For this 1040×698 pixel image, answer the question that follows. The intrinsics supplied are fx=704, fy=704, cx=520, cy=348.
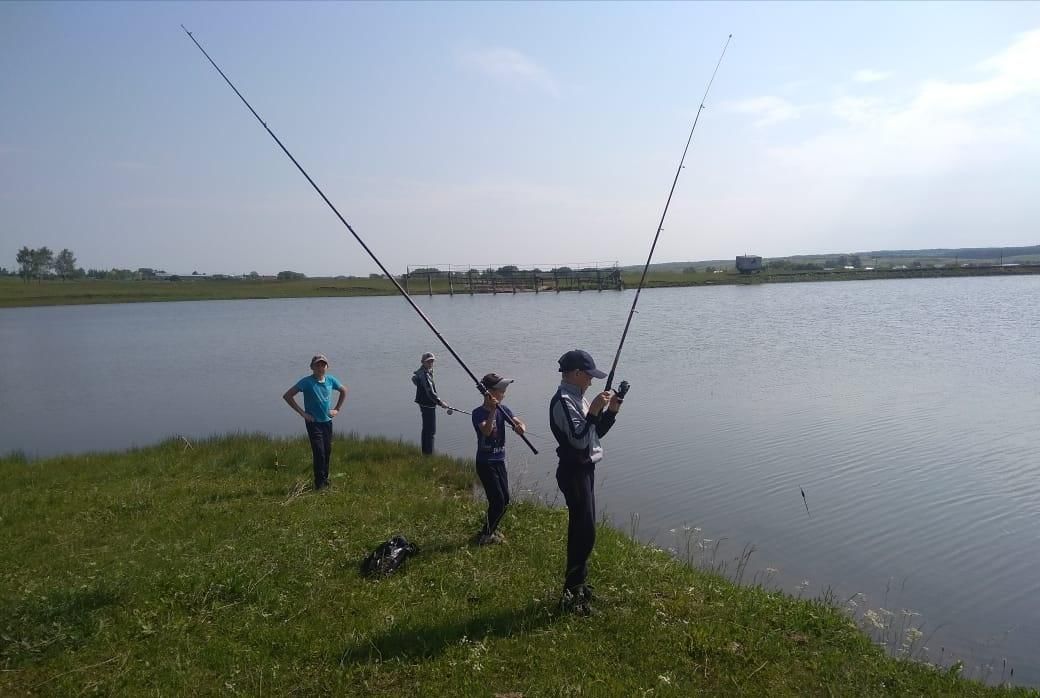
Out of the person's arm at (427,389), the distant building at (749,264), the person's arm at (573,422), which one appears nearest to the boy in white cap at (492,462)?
the person's arm at (573,422)

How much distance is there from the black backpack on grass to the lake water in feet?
12.3

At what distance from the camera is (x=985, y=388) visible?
17797mm

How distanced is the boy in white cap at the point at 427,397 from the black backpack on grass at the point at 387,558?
16.8 ft

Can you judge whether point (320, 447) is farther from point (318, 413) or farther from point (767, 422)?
point (767, 422)

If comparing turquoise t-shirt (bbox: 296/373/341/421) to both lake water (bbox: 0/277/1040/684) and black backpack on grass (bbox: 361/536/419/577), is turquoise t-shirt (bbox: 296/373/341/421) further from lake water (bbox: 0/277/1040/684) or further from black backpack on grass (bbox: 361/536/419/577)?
black backpack on grass (bbox: 361/536/419/577)

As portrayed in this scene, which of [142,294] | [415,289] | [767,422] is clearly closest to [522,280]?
[415,289]

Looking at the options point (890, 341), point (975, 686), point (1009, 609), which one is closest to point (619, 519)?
point (1009, 609)

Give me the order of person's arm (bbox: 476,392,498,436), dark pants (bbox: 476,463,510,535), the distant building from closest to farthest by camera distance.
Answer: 1. person's arm (bbox: 476,392,498,436)
2. dark pants (bbox: 476,463,510,535)
3. the distant building

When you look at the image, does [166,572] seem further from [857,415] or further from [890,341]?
[890,341]

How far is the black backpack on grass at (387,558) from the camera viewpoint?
6664mm

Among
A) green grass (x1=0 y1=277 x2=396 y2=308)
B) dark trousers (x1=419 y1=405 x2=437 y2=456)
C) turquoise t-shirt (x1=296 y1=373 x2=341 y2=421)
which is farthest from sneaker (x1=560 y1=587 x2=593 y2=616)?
green grass (x1=0 y1=277 x2=396 y2=308)

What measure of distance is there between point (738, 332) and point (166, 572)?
30377mm

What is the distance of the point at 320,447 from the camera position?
32.7 ft

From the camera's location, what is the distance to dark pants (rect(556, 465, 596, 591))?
557 centimetres
